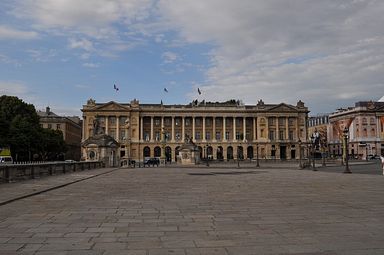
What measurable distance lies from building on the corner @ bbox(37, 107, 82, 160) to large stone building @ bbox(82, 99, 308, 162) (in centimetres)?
1320

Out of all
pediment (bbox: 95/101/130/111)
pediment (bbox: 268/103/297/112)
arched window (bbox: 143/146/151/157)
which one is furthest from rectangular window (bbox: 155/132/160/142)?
pediment (bbox: 268/103/297/112)

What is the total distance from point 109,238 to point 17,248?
1769 mm

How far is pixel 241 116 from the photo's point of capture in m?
143

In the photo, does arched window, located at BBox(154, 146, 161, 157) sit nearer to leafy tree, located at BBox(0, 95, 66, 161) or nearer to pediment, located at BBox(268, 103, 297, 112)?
pediment, located at BBox(268, 103, 297, 112)

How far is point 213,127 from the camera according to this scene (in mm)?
142750

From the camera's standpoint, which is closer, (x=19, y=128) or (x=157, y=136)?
(x=19, y=128)

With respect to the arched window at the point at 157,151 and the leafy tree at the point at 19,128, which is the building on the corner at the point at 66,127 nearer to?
the arched window at the point at 157,151

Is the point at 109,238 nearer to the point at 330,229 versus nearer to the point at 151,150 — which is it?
the point at 330,229

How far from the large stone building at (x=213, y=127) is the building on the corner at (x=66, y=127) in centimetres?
1320

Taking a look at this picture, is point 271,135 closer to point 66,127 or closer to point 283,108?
point 283,108

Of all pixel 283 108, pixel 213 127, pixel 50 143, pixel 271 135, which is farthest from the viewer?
pixel 271 135

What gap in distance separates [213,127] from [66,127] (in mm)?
50694

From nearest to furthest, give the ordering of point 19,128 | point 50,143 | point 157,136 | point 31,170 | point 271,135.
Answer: point 31,170
point 19,128
point 50,143
point 157,136
point 271,135

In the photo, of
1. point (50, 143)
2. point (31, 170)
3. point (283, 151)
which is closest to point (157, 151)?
point (283, 151)
